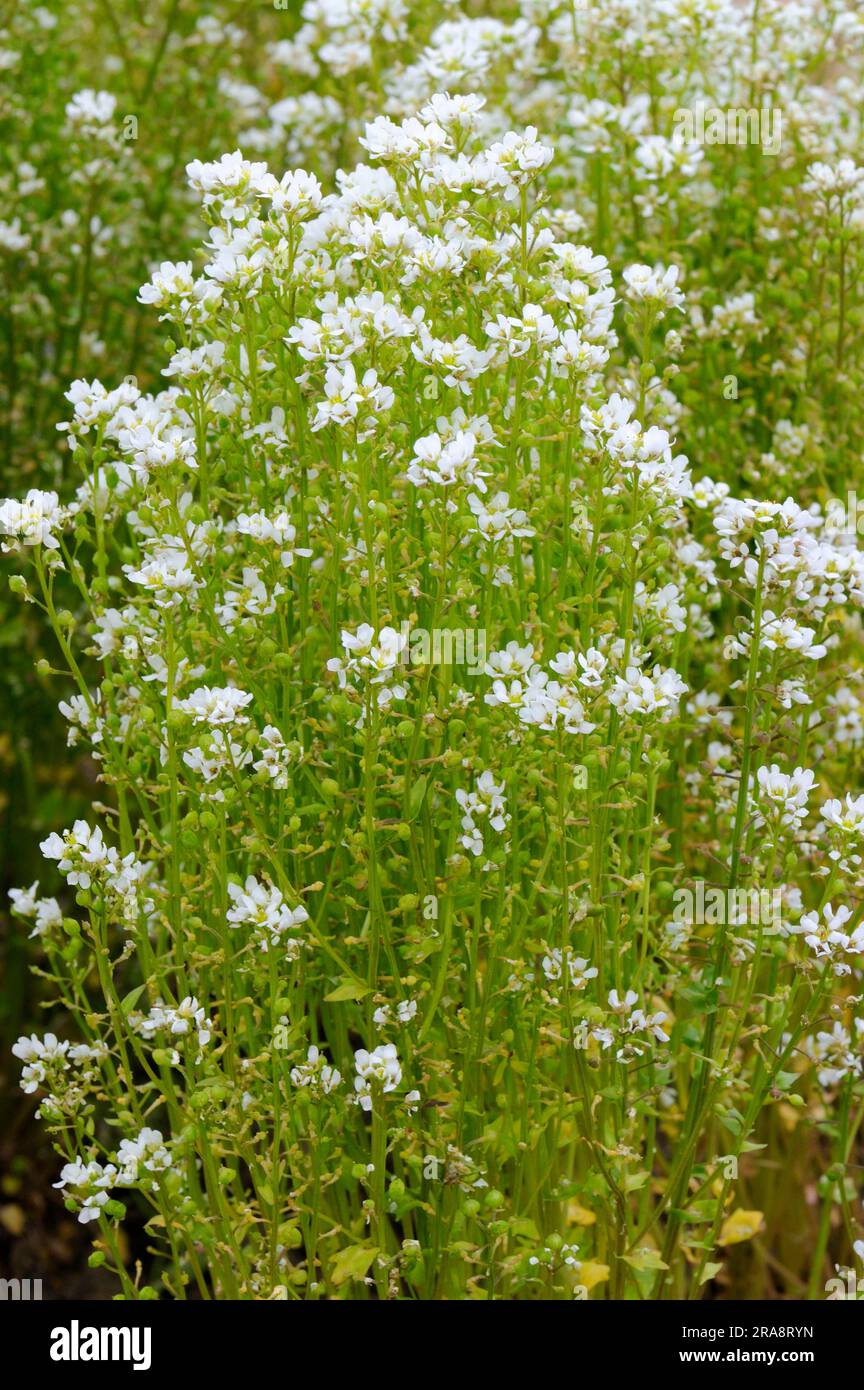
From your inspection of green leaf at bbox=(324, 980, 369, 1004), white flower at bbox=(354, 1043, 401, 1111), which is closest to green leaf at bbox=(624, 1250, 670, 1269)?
white flower at bbox=(354, 1043, 401, 1111)

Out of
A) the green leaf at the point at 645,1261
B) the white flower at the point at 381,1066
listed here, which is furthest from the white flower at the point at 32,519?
the green leaf at the point at 645,1261

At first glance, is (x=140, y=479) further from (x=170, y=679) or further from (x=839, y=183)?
(x=839, y=183)

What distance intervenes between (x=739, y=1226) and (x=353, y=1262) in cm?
111

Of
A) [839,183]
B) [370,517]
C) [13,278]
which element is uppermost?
[13,278]

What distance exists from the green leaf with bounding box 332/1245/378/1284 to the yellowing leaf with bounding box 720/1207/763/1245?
0.91m

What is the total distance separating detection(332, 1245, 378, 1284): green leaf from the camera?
2.56 m

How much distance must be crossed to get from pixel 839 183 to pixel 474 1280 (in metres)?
2.34

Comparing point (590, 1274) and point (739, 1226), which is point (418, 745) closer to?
point (590, 1274)

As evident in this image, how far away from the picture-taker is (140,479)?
8.82 feet

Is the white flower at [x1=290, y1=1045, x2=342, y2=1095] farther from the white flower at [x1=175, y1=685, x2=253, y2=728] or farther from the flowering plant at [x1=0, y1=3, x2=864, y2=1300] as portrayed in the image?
the white flower at [x1=175, y1=685, x2=253, y2=728]

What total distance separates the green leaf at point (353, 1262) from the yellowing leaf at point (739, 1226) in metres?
0.91

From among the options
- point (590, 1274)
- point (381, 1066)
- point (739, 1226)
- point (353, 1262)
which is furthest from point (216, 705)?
point (739, 1226)

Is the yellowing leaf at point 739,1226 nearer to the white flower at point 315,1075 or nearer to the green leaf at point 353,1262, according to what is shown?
the green leaf at point 353,1262
